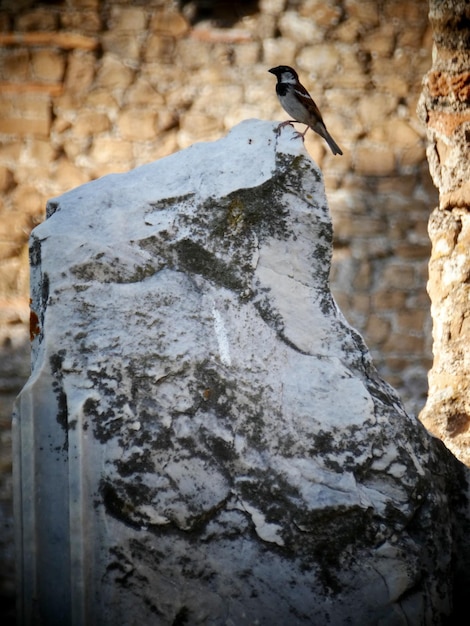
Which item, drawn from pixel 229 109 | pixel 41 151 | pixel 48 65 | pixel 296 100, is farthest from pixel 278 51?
pixel 296 100

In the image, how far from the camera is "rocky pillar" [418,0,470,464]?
2.72m

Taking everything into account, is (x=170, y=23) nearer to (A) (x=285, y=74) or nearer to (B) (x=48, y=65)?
(B) (x=48, y=65)

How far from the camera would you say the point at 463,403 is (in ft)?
8.79

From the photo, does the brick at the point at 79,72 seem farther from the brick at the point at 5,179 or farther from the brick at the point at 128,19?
the brick at the point at 5,179

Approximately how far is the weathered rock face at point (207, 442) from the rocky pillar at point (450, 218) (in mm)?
920

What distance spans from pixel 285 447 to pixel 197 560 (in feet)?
0.95

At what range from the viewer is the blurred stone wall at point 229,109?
4.29m

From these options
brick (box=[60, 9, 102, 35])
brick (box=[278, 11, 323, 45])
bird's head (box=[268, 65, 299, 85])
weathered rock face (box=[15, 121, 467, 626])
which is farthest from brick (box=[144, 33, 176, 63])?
weathered rock face (box=[15, 121, 467, 626])

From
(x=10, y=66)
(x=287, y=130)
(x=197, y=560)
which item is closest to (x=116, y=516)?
(x=197, y=560)

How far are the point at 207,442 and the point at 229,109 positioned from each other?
3110 mm

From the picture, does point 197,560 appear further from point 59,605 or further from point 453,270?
point 453,270

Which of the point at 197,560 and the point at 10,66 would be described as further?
the point at 10,66

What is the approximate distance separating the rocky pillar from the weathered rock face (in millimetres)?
920

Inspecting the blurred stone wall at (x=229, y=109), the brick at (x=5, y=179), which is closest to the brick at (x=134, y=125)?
the blurred stone wall at (x=229, y=109)
